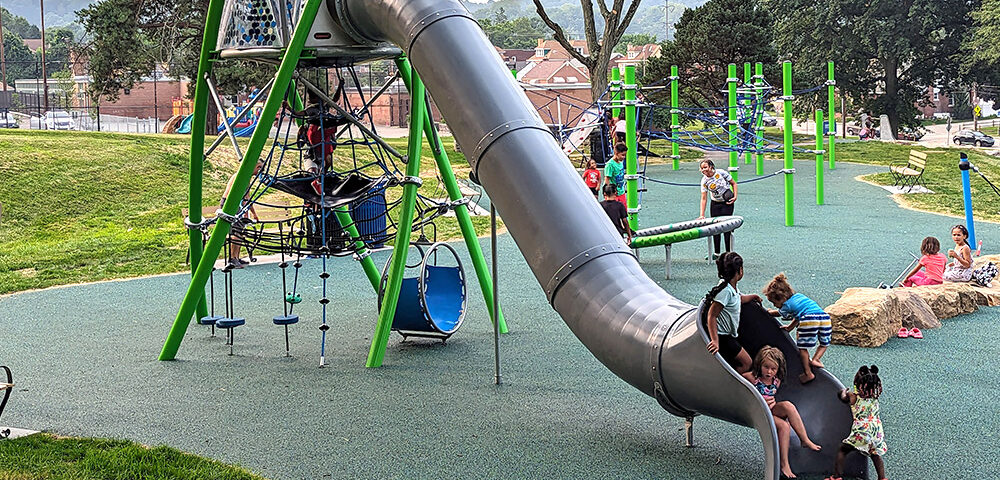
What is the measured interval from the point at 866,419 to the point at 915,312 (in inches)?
186

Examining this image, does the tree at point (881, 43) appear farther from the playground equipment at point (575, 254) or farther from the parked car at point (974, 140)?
the playground equipment at point (575, 254)

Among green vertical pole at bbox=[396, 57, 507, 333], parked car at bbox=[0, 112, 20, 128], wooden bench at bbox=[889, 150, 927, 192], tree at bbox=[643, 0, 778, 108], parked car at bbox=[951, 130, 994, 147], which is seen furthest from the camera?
parked car at bbox=[0, 112, 20, 128]

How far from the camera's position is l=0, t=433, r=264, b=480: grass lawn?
22.9 feet

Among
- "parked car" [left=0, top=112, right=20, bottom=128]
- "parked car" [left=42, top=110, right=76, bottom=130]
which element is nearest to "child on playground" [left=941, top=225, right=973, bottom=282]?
"parked car" [left=0, top=112, right=20, bottom=128]

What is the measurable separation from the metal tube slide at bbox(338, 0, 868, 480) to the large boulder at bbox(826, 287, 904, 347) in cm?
346

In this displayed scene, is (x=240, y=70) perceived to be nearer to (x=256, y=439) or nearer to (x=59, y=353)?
(x=59, y=353)

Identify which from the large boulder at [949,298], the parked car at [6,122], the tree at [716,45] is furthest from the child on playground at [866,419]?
the parked car at [6,122]

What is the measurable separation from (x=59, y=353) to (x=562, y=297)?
20.4ft

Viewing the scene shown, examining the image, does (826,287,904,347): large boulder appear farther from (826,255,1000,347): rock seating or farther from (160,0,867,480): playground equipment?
(160,0,867,480): playground equipment

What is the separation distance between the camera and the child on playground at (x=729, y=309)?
6.59 m

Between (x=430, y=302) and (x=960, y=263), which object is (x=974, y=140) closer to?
(x=960, y=263)

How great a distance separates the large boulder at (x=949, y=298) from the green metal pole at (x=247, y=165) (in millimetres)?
6749

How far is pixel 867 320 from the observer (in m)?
10.1

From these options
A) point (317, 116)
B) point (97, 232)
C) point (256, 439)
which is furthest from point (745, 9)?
point (256, 439)
